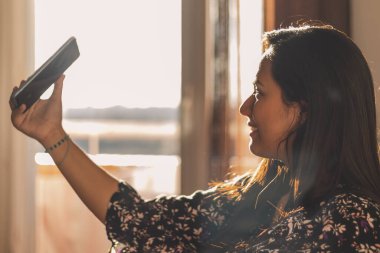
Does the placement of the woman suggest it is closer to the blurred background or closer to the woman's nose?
the woman's nose

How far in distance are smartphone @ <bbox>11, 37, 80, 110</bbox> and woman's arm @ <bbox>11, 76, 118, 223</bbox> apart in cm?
3

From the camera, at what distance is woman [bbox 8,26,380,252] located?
1199mm

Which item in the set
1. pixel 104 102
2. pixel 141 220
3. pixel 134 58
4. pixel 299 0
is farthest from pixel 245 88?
pixel 141 220

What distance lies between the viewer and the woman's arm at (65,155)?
138 centimetres

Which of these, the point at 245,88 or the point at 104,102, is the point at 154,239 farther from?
the point at 104,102

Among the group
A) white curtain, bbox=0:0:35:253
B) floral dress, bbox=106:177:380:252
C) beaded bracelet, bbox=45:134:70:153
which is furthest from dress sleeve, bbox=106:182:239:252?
white curtain, bbox=0:0:35:253

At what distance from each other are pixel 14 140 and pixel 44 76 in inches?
51.0

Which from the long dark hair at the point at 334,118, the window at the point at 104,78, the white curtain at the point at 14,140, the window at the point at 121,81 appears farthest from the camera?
the window at the point at 104,78

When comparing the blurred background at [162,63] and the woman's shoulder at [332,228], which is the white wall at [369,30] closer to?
the blurred background at [162,63]

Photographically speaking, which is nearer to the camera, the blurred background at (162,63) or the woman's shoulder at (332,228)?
the woman's shoulder at (332,228)

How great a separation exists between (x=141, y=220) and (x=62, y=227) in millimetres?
2124

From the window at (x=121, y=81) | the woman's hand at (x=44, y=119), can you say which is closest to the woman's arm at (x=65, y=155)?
the woman's hand at (x=44, y=119)

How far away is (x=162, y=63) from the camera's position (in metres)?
2.96

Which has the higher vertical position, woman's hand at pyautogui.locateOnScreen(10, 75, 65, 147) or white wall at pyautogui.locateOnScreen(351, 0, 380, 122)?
white wall at pyautogui.locateOnScreen(351, 0, 380, 122)
